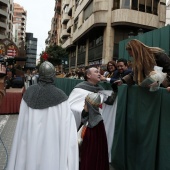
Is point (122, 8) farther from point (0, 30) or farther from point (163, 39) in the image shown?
point (0, 30)

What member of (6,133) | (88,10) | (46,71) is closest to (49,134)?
(46,71)

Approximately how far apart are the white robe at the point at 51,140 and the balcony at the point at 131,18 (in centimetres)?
1951

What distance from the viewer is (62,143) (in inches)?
118

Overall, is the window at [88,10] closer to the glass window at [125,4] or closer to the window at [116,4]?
the window at [116,4]

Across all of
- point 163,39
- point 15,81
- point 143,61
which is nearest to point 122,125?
point 143,61

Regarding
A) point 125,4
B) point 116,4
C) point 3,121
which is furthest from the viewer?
point 116,4

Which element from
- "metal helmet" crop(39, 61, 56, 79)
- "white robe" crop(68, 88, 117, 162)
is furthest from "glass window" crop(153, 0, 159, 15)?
"metal helmet" crop(39, 61, 56, 79)

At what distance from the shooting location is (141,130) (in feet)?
12.2

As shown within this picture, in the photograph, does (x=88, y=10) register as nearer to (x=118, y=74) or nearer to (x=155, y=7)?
(x=155, y=7)

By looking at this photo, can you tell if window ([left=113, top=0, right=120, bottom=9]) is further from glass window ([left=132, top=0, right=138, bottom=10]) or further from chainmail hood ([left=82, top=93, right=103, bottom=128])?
chainmail hood ([left=82, top=93, right=103, bottom=128])

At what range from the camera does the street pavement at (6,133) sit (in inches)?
203

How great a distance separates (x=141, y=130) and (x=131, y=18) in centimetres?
1913

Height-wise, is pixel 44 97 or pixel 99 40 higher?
pixel 99 40

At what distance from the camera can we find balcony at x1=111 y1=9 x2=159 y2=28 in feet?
69.9
